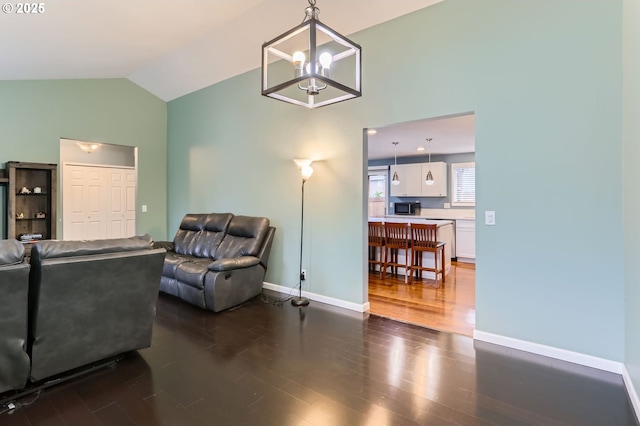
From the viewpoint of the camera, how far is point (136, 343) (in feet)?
8.38

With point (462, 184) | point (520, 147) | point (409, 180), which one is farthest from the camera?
point (409, 180)

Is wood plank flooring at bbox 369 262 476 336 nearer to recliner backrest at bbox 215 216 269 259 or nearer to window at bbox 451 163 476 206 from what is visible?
recliner backrest at bbox 215 216 269 259

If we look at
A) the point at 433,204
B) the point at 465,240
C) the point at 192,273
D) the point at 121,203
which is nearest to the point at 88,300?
the point at 192,273

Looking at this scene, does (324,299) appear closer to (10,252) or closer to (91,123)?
(10,252)

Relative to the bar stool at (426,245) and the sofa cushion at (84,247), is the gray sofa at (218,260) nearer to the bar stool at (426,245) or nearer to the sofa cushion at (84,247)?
the sofa cushion at (84,247)

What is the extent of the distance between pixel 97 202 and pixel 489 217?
22.9 feet

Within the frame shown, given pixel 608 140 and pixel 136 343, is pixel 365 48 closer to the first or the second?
pixel 608 140

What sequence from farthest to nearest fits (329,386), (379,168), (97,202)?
(379,168)
(97,202)
(329,386)

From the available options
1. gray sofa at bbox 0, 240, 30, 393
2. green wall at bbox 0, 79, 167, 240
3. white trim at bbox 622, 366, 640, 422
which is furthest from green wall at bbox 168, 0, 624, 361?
green wall at bbox 0, 79, 167, 240

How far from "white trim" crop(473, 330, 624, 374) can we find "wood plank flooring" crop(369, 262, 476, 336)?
20cm

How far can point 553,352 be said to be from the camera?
2.66 m

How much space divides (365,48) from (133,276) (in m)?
3.21

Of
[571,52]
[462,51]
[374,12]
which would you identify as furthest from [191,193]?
[571,52]

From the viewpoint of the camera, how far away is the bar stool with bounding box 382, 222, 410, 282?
5062 mm
